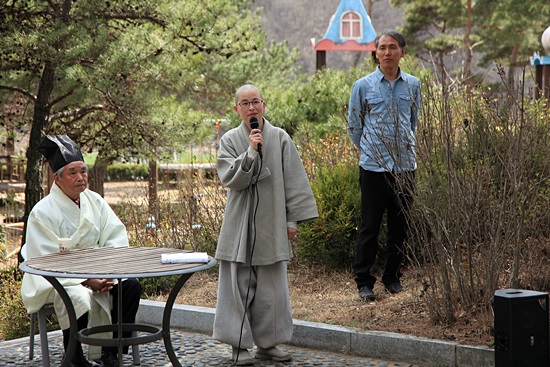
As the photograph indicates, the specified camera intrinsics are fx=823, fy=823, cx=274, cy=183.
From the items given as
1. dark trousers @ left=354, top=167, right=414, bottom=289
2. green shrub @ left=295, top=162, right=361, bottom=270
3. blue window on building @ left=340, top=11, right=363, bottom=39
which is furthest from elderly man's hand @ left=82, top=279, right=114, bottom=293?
blue window on building @ left=340, top=11, right=363, bottom=39

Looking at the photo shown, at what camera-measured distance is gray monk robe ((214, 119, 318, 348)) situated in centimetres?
507

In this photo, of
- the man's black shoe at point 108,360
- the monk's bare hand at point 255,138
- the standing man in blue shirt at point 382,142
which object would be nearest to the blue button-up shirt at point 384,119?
the standing man in blue shirt at point 382,142

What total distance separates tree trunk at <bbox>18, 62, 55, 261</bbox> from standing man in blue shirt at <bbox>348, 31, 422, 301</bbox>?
8.01 m

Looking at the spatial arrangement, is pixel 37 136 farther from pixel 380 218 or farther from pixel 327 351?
pixel 327 351

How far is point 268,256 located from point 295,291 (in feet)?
5.89

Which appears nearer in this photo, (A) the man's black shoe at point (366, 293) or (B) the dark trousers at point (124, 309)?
(B) the dark trousers at point (124, 309)

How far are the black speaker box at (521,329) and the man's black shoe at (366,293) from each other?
170cm

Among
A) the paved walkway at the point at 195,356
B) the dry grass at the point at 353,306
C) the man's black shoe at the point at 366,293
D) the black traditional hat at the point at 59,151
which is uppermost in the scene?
the black traditional hat at the point at 59,151

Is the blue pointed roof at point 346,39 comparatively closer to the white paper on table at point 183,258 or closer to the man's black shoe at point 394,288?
the man's black shoe at point 394,288

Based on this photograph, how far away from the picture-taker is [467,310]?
5367 millimetres

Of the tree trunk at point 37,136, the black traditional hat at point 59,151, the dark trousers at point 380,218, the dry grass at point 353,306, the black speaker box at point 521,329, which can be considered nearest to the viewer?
the black speaker box at point 521,329

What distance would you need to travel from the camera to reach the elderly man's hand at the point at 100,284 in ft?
16.1

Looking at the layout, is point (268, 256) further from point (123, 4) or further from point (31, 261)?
point (123, 4)

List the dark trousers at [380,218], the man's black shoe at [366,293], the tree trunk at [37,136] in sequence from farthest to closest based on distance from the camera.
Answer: the tree trunk at [37,136] → the man's black shoe at [366,293] → the dark trousers at [380,218]
